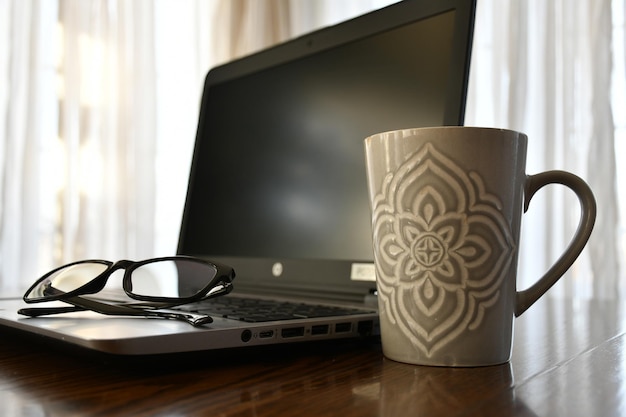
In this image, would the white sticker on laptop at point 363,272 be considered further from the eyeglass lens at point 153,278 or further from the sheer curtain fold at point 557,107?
the sheer curtain fold at point 557,107

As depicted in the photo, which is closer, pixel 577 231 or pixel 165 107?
pixel 577 231

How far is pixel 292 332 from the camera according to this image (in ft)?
1.49

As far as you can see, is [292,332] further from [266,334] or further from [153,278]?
[153,278]

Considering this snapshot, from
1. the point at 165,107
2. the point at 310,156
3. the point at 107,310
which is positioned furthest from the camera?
the point at 165,107

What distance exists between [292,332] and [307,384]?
3.2 inches

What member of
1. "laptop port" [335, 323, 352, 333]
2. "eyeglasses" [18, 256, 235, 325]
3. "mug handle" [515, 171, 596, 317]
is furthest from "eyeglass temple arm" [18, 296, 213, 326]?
"mug handle" [515, 171, 596, 317]

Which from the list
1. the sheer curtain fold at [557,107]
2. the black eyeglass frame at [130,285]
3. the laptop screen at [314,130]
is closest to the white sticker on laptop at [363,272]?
the laptop screen at [314,130]

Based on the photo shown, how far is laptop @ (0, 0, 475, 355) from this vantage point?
62 cm

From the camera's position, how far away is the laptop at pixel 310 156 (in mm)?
625

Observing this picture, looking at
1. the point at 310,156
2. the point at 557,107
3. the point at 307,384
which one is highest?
the point at 557,107

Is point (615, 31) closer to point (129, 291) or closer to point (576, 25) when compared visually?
point (576, 25)

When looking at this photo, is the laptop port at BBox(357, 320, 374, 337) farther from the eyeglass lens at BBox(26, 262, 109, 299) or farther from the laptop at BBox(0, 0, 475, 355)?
the eyeglass lens at BBox(26, 262, 109, 299)

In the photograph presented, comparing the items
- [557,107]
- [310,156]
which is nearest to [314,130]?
[310,156]

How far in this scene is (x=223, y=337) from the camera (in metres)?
0.41
